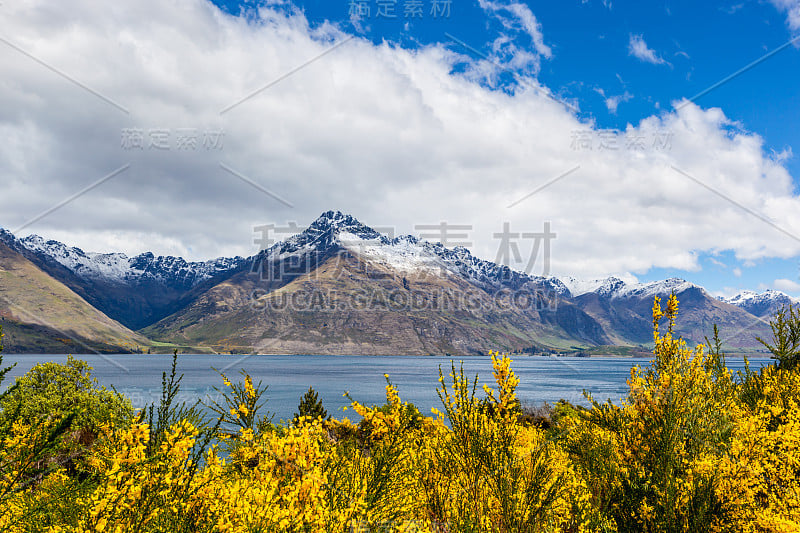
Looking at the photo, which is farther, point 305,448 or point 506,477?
point 506,477

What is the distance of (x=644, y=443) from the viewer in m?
11.6

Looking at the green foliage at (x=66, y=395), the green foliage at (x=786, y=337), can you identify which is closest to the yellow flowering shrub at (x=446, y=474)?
the green foliage at (x=786, y=337)

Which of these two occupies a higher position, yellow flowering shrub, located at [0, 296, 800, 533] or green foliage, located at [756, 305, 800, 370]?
green foliage, located at [756, 305, 800, 370]

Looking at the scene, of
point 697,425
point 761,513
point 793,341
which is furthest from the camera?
point 793,341

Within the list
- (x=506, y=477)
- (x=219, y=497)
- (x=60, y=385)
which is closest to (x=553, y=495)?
(x=506, y=477)

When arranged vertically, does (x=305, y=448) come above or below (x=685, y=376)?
below

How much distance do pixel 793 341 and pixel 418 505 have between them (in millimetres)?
20547

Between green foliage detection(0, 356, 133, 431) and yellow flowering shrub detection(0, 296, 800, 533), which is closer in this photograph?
yellow flowering shrub detection(0, 296, 800, 533)

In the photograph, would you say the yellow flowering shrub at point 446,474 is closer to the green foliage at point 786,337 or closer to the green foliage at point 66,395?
the green foliage at point 786,337

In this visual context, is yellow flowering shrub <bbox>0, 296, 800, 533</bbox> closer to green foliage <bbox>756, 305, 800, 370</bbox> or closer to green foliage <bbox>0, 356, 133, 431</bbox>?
green foliage <bbox>756, 305, 800, 370</bbox>

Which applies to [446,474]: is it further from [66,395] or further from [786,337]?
[66,395]

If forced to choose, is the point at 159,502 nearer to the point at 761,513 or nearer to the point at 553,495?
the point at 553,495

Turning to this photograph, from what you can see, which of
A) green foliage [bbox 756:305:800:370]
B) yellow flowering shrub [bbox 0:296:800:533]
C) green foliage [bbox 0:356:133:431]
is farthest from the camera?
green foliage [bbox 0:356:133:431]

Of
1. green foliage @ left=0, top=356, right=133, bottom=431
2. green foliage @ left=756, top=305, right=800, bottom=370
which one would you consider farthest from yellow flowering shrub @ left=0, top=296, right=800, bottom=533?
green foliage @ left=0, top=356, right=133, bottom=431
